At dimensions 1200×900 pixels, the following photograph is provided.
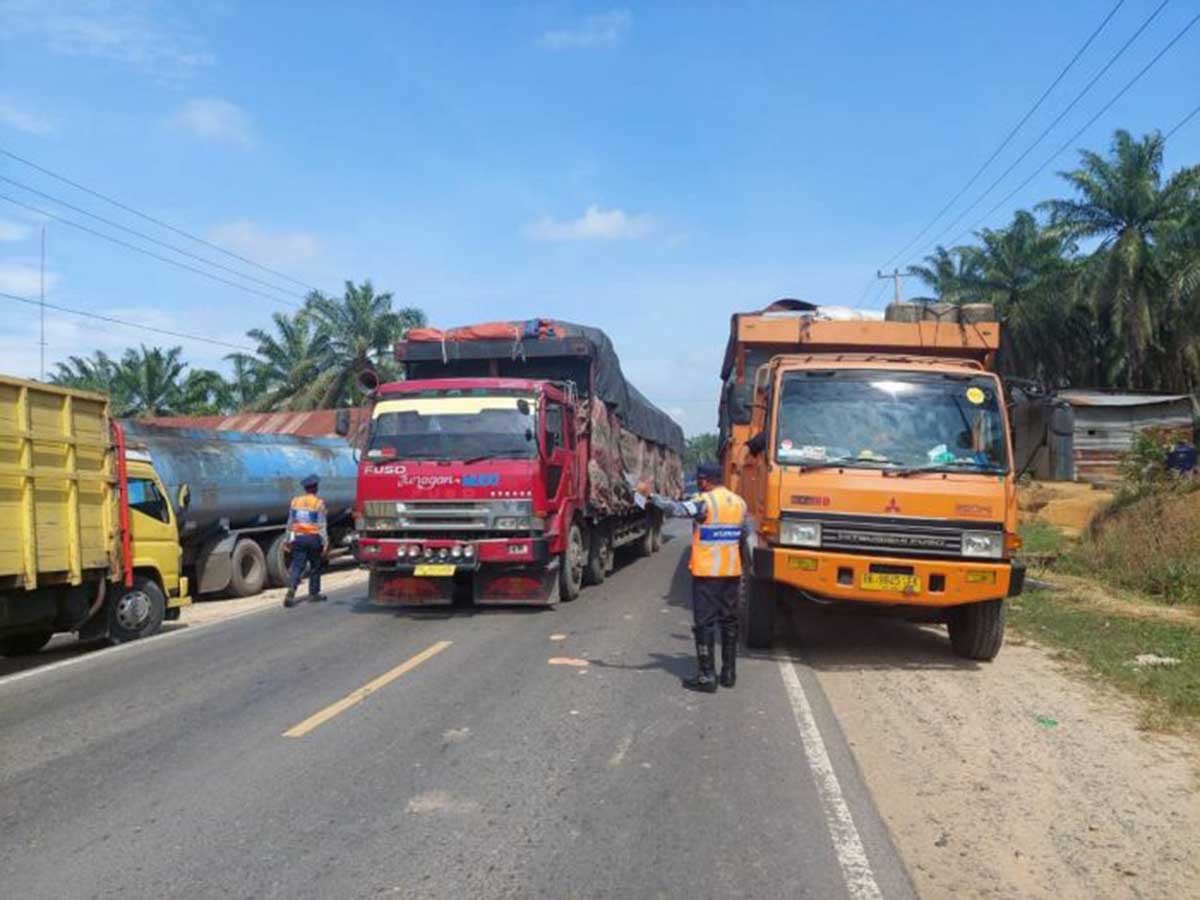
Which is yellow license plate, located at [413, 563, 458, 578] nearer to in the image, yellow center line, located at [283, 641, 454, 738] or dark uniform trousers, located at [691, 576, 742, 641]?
yellow center line, located at [283, 641, 454, 738]

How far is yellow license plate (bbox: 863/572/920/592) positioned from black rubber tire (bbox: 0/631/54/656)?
798cm

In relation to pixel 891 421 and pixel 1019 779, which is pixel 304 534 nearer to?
pixel 891 421

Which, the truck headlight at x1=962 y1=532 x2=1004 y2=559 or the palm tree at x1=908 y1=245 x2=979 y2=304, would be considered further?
the palm tree at x1=908 y1=245 x2=979 y2=304

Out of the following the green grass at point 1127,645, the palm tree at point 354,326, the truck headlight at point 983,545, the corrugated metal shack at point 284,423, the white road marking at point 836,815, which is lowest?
the green grass at point 1127,645

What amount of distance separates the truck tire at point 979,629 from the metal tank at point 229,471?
9.74 m

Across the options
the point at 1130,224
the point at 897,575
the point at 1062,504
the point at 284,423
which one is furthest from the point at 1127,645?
the point at 1130,224

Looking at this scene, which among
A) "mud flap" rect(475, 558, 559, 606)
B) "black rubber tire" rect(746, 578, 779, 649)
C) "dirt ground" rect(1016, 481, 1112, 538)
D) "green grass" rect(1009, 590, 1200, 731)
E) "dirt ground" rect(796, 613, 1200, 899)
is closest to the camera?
"dirt ground" rect(796, 613, 1200, 899)

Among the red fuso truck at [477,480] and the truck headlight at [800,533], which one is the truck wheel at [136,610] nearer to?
the red fuso truck at [477,480]

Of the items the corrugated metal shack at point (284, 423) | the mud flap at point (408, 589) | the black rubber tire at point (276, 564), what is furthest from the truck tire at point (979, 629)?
the corrugated metal shack at point (284, 423)

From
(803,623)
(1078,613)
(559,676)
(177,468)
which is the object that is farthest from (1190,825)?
(177,468)

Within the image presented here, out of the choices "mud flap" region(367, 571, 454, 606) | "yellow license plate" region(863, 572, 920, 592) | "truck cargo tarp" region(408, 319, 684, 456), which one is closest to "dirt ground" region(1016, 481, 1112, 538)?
"truck cargo tarp" region(408, 319, 684, 456)

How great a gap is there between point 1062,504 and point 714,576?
1958 cm

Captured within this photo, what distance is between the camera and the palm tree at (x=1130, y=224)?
112 ft

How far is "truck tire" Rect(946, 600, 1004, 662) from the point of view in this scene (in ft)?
26.1
